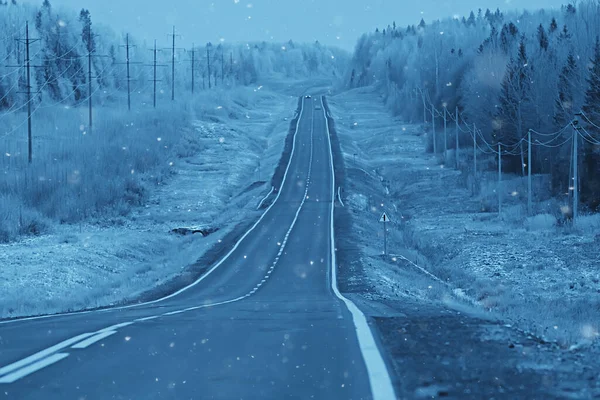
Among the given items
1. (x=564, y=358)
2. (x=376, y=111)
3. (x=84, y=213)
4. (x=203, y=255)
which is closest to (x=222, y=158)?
(x=84, y=213)

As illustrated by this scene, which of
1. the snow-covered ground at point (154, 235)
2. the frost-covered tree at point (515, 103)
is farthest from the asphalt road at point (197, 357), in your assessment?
the frost-covered tree at point (515, 103)

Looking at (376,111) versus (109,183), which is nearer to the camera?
(109,183)

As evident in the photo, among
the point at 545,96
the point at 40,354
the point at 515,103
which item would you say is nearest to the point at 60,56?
the point at 515,103

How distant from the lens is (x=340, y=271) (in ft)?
105

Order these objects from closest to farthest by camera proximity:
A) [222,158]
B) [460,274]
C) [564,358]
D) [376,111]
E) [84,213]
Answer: [564,358] < [460,274] < [84,213] < [222,158] < [376,111]

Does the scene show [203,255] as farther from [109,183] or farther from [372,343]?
[372,343]

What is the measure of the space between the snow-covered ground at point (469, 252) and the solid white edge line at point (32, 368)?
215 inches

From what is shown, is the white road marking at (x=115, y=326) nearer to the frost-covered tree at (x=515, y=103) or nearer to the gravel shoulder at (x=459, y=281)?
the gravel shoulder at (x=459, y=281)

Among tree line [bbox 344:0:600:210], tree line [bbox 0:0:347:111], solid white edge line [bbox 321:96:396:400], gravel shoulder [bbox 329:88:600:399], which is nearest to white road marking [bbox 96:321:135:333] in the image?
solid white edge line [bbox 321:96:396:400]

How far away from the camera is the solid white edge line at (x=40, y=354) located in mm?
7526

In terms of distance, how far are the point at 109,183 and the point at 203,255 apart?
2453cm

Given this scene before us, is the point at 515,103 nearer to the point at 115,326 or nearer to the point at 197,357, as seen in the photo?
the point at 115,326

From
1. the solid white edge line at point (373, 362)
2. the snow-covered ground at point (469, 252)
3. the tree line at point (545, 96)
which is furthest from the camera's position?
the tree line at point (545, 96)

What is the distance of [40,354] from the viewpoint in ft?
27.3
